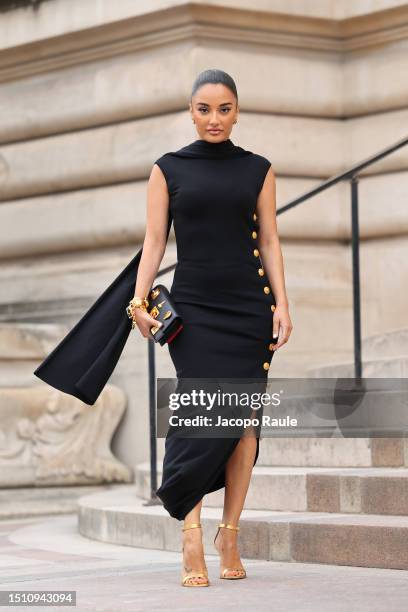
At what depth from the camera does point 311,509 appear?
23.0 ft

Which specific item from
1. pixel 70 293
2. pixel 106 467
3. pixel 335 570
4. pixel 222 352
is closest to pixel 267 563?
pixel 335 570

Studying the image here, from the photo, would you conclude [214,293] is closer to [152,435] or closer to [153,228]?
[153,228]

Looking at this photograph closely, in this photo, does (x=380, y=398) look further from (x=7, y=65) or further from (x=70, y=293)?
(x=7, y=65)

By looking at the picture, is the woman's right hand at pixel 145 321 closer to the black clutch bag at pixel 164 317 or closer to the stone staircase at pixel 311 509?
the black clutch bag at pixel 164 317

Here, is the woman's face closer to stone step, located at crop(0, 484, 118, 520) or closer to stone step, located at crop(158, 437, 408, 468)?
stone step, located at crop(158, 437, 408, 468)

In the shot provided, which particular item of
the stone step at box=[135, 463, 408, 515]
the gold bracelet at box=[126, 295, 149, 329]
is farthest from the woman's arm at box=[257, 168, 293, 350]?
the stone step at box=[135, 463, 408, 515]

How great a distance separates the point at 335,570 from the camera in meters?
6.03

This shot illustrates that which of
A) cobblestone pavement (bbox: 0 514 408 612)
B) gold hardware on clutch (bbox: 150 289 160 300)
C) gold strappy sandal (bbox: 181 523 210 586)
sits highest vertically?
gold hardware on clutch (bbox: 150 289 160 300)

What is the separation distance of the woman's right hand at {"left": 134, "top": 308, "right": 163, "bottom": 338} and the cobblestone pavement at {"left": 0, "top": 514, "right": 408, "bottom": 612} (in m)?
0.88

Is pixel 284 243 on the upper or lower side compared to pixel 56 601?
upper

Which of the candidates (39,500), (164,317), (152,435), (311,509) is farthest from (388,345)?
(164,317)

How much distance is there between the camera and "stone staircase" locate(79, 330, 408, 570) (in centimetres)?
615

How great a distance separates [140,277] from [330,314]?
5048mm

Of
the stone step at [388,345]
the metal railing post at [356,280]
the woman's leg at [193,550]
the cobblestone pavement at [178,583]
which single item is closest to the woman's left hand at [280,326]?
the woman's leg at [193,550]
